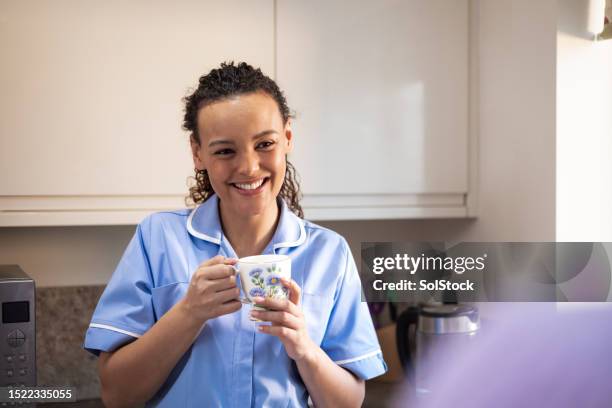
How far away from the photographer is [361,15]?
1875 millimetres

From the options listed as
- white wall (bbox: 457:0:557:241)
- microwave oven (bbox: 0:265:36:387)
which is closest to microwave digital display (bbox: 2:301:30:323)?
microwave oven (bbox: 0:265:36:387)

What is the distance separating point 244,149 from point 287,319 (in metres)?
0.26

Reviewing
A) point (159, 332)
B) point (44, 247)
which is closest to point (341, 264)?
point (159, 332)

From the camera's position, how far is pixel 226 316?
3.69ft

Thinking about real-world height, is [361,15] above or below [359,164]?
above

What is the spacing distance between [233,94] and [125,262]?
31 cm

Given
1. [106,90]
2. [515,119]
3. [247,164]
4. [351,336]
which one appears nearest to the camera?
[247,164]

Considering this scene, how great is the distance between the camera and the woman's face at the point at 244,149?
3.57 ft

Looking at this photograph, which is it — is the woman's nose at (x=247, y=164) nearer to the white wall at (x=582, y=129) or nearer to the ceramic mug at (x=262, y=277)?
the ceramic mug at (x=262, y=277)

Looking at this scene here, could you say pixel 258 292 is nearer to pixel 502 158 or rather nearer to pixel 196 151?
pixel 196 151

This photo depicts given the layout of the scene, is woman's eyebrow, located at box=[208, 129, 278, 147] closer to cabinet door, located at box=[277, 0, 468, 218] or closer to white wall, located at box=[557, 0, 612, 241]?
cabinet door, located at box=[277, 0, 468, 218]

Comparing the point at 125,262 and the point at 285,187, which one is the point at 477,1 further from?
the point at 125,262

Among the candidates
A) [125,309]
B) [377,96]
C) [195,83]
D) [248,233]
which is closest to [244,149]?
[248,233]

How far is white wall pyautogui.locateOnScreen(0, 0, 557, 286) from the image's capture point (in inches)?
68.6
